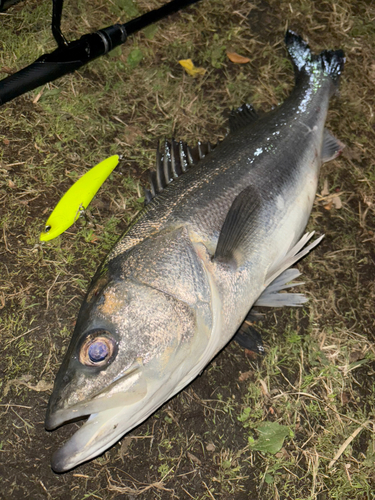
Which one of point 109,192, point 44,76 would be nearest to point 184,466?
point 109,192

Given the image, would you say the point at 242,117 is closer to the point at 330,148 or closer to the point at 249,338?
the point at 330,148

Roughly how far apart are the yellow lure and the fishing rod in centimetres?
77

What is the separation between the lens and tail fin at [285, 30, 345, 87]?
390cm

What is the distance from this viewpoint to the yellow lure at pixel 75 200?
3.29 metres

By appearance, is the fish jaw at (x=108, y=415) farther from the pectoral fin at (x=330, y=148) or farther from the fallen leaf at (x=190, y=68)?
the fallen leaf at (x=190, y=68)

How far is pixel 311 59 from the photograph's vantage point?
392 centimetres

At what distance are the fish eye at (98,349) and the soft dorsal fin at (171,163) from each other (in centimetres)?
116

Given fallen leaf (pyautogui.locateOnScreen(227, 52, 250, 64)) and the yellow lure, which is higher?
fallen leaf (pyautogui.locateOnScreen(227, 52, 250, 64))

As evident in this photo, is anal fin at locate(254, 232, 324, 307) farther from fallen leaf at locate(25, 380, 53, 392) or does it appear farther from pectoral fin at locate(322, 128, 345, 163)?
fallen leaf at locate(25, 380, 53, 392)

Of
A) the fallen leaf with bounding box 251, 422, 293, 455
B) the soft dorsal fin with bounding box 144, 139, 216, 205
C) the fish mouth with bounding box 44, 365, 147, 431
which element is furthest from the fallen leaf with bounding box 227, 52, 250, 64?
the fallen leaf with bounding box 251, 422, 293, 455

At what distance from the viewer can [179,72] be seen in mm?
4020

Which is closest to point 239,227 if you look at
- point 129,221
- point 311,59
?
point 129,221

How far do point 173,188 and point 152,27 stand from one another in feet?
6.84

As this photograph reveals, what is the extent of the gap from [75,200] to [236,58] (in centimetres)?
221
